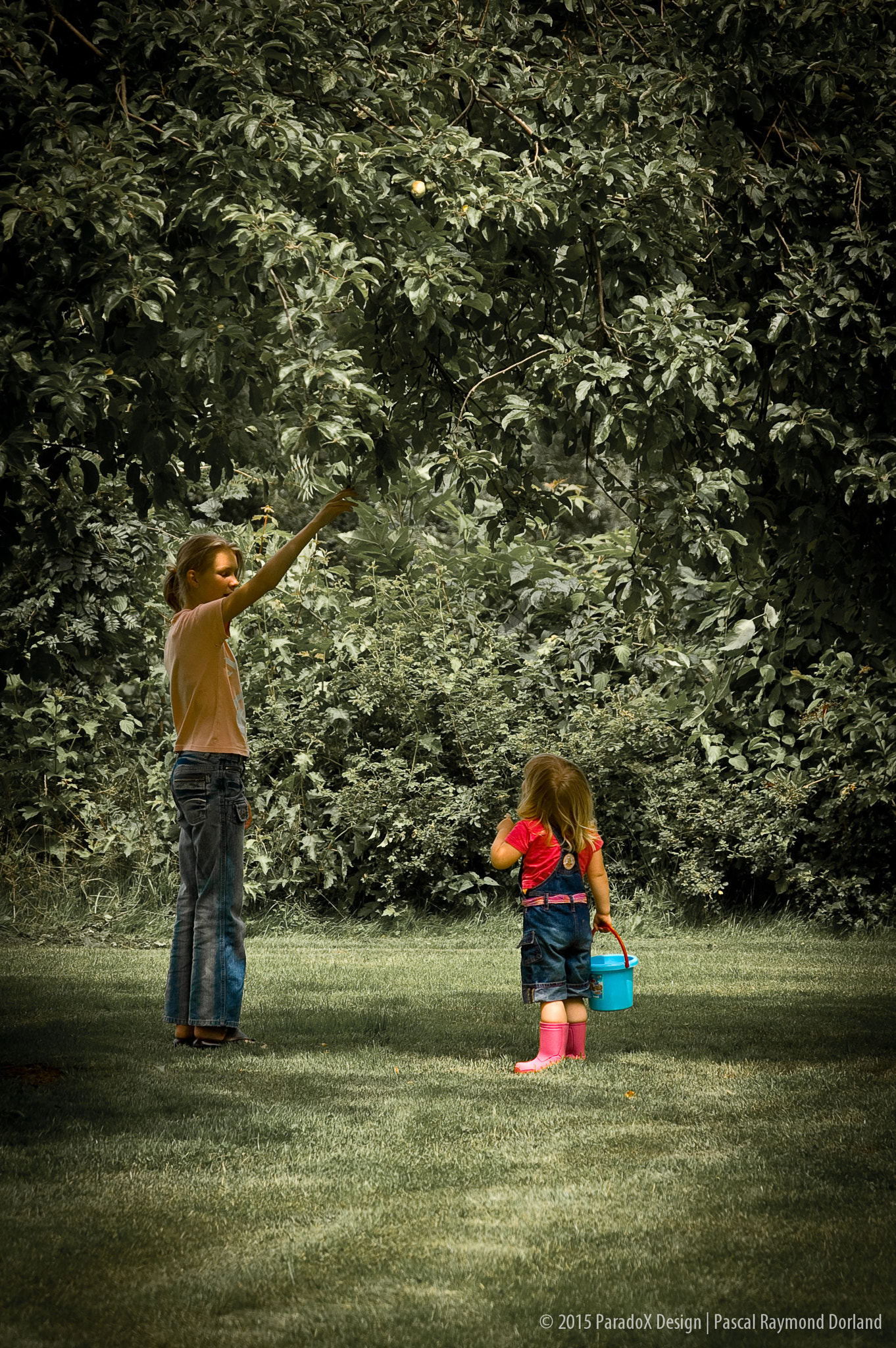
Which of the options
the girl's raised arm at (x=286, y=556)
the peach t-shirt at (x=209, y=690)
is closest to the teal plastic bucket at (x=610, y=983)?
the peach t-shirt at (x=209, y=690)

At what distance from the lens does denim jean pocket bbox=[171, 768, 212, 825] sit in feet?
17.7

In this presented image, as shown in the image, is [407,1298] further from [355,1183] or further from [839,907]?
[839,907]

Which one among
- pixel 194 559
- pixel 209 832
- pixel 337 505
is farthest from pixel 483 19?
pixel 209 832

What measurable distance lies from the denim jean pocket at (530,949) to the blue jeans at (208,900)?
1.07 meters

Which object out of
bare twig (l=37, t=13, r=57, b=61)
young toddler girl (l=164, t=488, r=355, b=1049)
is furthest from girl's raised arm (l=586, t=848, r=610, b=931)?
bare twig (l=37, t=13, r=57, b=61)

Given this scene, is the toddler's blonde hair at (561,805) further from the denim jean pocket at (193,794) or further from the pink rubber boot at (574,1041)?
the denim jean pocket at (193,794)

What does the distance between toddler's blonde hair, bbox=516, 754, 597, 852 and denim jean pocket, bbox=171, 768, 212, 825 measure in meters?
1.22

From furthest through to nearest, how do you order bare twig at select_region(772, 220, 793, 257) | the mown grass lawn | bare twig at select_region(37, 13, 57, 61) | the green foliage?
the green foliage < bare twig at select_region(772, 220, 793, 257) < bare twig at select_region(37, 13, 57, 61) < the mown grass lawn

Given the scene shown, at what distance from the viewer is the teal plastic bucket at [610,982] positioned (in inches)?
221

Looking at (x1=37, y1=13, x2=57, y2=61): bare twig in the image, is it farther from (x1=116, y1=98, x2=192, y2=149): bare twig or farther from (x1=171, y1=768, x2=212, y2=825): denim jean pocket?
(x1=171, y1=768, x2=212, y2=825): denim jean pocket

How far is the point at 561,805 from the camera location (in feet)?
18.5

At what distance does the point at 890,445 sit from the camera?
5074 mm

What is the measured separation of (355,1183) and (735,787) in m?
7.21

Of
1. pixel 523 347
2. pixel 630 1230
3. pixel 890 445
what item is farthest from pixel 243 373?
pixel 630 1230
